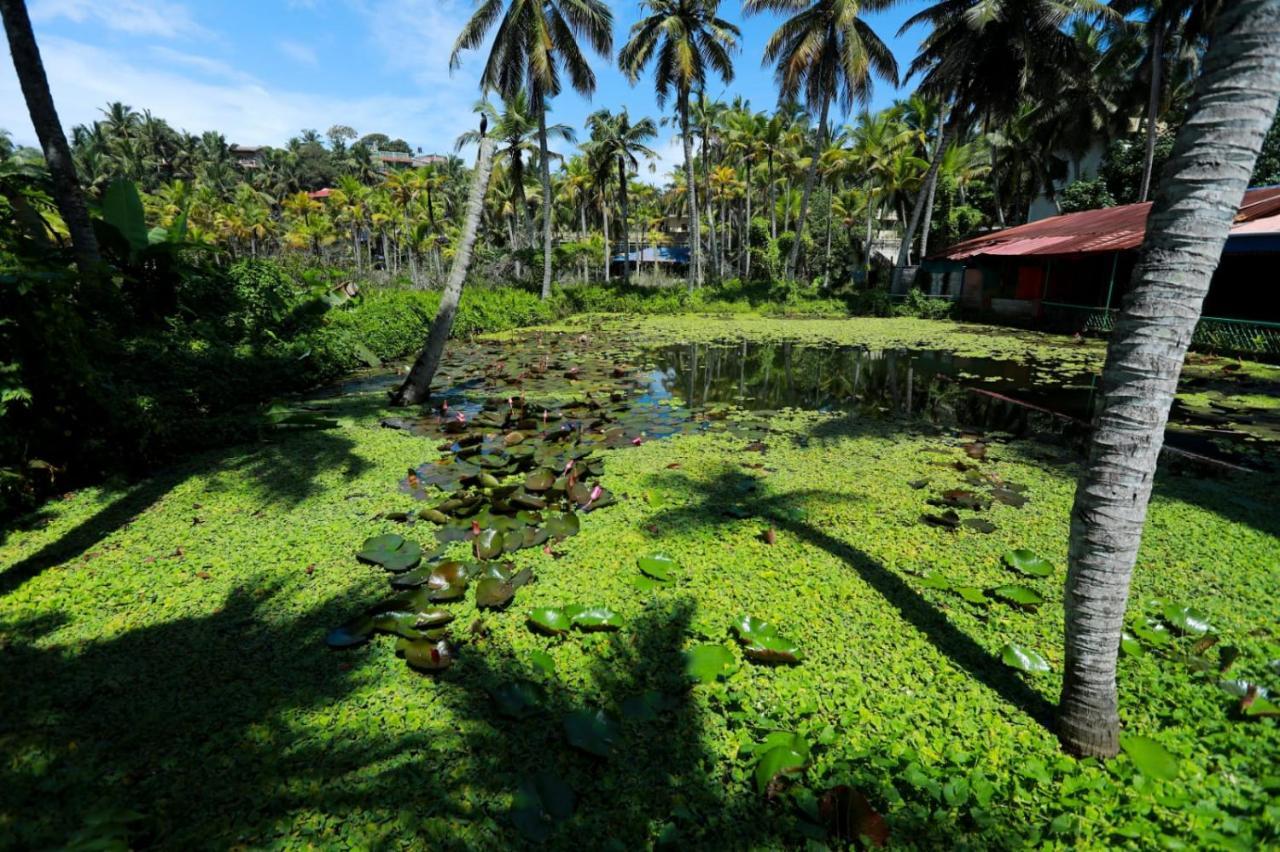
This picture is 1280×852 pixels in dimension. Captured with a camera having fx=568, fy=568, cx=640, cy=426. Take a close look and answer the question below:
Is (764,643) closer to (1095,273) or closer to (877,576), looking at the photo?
(877,576)

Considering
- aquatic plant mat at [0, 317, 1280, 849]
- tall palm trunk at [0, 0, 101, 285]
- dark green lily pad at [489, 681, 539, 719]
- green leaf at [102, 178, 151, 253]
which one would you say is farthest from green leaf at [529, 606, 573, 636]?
green leaf at [102, 178, 151, 253]

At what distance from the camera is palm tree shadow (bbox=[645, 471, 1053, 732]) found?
2.66 m

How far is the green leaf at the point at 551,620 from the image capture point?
3074mm

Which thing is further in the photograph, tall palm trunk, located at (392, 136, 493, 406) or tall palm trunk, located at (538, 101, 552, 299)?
tall palm trunk, located at (538, 101, 552, 299)

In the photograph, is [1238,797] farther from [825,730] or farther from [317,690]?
[317,690]

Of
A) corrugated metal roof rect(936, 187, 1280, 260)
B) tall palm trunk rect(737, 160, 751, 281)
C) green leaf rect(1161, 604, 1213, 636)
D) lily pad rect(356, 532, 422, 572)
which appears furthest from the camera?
tall palm trunk rect(737, 160, 751, 281)

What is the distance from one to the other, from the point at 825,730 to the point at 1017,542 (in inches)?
100

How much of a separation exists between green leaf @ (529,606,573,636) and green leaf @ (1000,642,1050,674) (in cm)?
221

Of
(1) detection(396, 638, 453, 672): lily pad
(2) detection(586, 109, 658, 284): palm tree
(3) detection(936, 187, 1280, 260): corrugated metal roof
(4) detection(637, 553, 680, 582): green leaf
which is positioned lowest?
(1) detection(396, 638, 453, 672): lily pad

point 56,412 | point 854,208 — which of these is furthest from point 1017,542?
point 854,208

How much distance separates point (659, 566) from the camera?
367 centimetres

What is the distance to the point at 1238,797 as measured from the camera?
2.03 meters

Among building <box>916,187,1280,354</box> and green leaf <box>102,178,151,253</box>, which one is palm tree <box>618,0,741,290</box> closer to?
building <box>916,187,1280,354</box>

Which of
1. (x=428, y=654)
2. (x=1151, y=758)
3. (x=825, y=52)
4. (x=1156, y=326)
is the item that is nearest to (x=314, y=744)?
(x=428, y=654)
